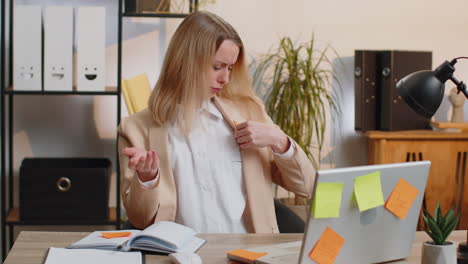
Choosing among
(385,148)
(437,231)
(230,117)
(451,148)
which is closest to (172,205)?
(230,117)

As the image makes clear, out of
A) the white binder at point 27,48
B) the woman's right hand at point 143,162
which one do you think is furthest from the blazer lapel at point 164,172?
the white binder at point 27,48

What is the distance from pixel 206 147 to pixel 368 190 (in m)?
0.93

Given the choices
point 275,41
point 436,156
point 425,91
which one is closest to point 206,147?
point 425,91

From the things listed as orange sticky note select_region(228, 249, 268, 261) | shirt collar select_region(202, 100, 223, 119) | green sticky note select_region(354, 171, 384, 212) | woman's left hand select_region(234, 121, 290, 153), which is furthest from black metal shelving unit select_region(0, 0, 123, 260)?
green sticky note select_region(354, 171, 384, 212)

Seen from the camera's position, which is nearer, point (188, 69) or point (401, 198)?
point (401, 198)

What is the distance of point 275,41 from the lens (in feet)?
12.9

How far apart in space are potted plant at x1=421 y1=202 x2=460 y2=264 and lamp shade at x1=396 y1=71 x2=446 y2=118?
0.27 metres

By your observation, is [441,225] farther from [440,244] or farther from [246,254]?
[246,254]

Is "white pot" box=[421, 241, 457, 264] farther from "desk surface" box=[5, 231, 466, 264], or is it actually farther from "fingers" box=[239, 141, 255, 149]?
"fingers" box=[239, 141, 255, 149]

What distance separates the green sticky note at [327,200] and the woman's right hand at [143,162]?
65 cm

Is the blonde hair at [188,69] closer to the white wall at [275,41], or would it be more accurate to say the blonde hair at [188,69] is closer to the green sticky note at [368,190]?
the green sticky note at [368,190]

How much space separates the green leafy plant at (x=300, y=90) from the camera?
3.73m

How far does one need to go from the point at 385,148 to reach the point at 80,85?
4.95ft

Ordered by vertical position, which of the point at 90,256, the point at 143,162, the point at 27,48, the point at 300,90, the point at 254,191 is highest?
the point at 27,48
